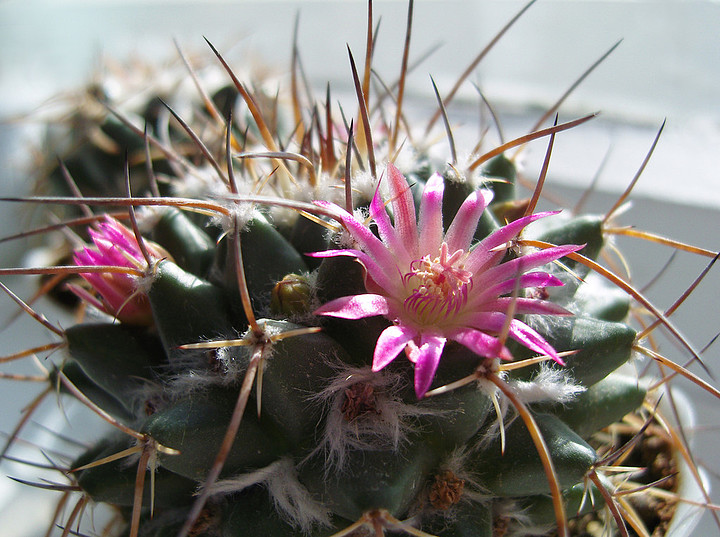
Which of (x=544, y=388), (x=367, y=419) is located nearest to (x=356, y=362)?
(x=367, y=419)

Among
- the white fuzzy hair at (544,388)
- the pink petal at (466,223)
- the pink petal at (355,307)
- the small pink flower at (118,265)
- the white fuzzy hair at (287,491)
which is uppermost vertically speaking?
the pink petal at (466,223)

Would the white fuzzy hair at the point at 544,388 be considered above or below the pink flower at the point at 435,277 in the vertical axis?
below

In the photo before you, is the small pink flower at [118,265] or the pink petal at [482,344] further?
the small pink flower at [118,265]

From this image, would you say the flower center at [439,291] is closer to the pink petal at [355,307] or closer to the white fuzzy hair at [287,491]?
the pink petal at [355,307]

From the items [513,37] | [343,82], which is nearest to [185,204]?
[513,37]

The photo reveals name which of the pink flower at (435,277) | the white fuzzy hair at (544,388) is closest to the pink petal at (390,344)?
the pink flower at (435,277)

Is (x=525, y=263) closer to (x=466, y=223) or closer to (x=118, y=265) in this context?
(x=466, y=223)
